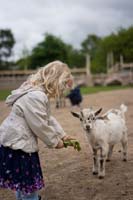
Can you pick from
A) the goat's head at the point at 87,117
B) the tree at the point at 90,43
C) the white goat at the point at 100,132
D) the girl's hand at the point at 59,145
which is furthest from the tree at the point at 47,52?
the girl's hand at the point at 59,145

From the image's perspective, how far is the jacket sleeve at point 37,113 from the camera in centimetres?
Result: 432

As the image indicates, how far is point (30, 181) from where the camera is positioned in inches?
177

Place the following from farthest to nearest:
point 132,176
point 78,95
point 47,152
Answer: point 78,95 < point 47,152 < point 132,176

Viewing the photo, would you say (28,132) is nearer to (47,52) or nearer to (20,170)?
(20,170)

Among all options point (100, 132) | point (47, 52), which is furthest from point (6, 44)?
point (100, 132)

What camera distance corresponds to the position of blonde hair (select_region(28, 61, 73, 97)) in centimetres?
449

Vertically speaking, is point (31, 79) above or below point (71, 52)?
above

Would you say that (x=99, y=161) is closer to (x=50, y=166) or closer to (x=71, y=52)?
(x=50, y=166)

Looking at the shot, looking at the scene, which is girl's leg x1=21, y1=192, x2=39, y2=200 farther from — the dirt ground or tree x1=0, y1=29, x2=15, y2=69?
tree x1=0, y1=29, x2=15, y2=69

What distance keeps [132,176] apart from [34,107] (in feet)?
9.52

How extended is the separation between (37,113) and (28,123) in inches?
7.0

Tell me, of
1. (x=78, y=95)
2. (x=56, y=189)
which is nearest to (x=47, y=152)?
(x=56, y=189)

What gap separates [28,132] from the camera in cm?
445

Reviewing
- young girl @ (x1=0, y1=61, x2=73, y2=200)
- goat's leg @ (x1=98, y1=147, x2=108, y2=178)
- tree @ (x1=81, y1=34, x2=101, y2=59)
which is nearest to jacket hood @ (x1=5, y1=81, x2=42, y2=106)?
young girl @ (x1=0, y1=61, x2=73, y2=200)
